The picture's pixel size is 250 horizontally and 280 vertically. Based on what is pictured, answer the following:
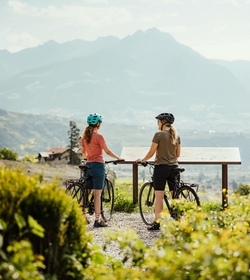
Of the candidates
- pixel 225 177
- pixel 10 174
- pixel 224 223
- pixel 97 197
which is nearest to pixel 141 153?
pixel 225 177

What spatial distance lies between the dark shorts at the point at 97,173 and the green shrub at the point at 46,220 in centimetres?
525

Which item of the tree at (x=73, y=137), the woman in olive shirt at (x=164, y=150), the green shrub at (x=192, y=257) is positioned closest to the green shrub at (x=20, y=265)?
the green shrub at (x=192, y=257)

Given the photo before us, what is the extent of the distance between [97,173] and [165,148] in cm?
139

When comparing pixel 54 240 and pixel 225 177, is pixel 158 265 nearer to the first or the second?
pixel 54 240

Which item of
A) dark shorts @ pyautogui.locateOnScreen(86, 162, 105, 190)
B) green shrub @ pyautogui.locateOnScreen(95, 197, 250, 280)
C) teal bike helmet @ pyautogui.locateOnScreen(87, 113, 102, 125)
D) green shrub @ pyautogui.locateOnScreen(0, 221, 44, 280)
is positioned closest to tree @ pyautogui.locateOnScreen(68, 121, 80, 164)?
dark shorts @ pyautogui.locateOnScreen(86, 162, 105, 190)

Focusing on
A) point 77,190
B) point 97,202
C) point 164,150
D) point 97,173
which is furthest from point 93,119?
point 97,202

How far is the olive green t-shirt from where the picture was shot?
9.02 metres

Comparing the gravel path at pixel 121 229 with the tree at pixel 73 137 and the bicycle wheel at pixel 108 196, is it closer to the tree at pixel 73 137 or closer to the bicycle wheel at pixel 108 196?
the bicycle wheel at pixel 108 196

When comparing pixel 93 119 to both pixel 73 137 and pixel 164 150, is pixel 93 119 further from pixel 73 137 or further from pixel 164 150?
pixel 73 137

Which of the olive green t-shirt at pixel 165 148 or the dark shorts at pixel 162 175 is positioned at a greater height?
the olive green t-shirt at pixel 165 148

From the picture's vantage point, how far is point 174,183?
9.37 metres

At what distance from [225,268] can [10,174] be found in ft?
5.83

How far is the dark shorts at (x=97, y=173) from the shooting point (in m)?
9.64

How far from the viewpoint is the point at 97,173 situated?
381 inches
